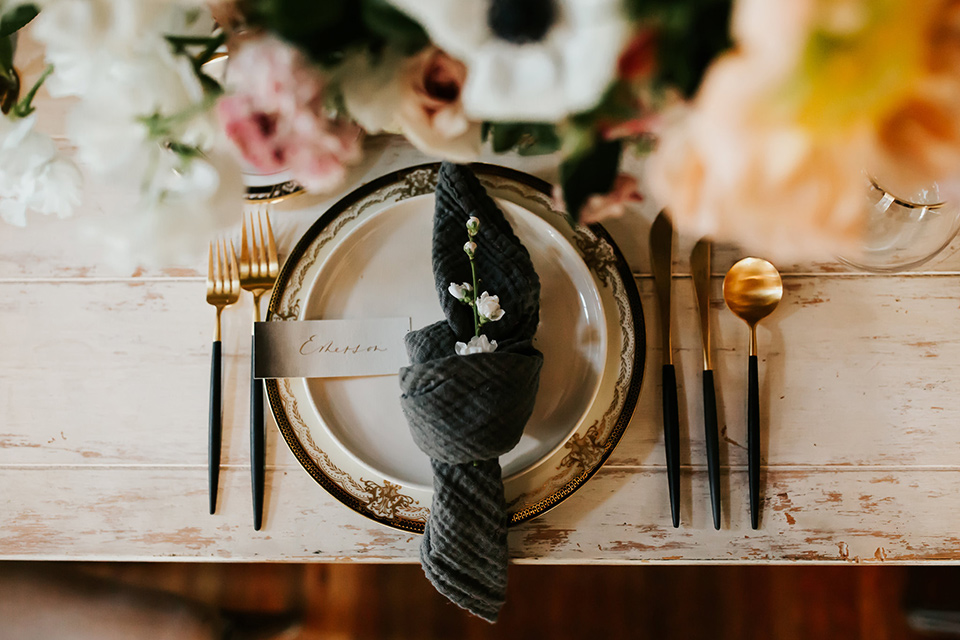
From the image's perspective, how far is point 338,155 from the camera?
266 millimetres

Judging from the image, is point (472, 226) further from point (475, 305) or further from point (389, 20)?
point (389, 20)

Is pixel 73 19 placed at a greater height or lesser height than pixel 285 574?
greater

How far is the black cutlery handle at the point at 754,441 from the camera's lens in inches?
23.5

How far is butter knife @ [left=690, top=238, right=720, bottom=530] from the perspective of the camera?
60cm

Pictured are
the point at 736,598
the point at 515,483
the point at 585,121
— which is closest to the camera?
the point at 585,121

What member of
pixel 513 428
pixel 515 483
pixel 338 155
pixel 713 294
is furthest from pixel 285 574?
pixel 338 155

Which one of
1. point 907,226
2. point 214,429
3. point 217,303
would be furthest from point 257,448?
point 907,226

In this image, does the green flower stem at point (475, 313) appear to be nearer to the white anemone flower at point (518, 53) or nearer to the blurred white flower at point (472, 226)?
the blurred white flower at point (472, 226)

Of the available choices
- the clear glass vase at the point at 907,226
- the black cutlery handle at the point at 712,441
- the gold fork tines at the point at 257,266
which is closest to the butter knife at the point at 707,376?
the black cutlery handle at the point at 712,441

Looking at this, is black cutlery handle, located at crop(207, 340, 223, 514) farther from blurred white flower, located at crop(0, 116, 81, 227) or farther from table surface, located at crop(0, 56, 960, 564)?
blurred white flower, located at crop(0, 116, 81, 227)

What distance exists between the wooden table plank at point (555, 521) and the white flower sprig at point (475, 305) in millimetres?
236

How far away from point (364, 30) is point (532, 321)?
1.14ft

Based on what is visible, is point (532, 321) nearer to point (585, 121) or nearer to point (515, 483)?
point (515, 483)

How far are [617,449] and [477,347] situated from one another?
0.23 metres
